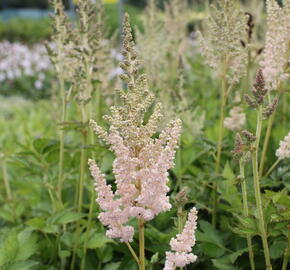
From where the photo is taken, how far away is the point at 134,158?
137cm

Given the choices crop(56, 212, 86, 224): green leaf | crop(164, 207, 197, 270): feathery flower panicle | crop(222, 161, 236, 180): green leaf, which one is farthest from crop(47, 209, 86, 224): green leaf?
crop(164, 207, 197, 270): feathery flower panicle

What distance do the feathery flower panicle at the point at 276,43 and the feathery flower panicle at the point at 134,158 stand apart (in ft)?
2.98

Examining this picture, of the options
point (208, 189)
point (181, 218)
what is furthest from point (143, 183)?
point (208, 189)

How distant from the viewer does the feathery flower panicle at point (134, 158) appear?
4.46ft

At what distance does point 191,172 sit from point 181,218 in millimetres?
1369

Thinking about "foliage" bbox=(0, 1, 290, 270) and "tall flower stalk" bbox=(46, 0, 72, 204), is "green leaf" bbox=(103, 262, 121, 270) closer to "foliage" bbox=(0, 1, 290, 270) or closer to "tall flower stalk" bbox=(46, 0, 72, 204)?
"foliage" bbox=(0, 1, 290, 270)

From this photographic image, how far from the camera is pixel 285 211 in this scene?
5.66ft

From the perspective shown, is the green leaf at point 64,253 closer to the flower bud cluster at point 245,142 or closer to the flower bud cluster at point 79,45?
the flower bud cluster at point 79,45

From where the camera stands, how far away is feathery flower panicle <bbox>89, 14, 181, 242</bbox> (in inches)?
53.5

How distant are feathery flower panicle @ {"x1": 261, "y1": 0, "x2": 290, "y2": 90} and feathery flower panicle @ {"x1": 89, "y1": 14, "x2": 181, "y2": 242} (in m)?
0.91

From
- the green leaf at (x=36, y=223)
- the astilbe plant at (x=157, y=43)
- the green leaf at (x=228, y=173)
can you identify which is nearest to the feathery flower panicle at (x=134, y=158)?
the green leaf at (x=36, y=223)

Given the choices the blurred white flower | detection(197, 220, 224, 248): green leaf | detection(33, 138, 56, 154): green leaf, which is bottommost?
detection(197, 220, 224, 248): green leaf

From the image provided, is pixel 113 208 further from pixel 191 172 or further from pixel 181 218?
pixel 191 172

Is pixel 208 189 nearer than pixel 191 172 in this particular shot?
Yes
